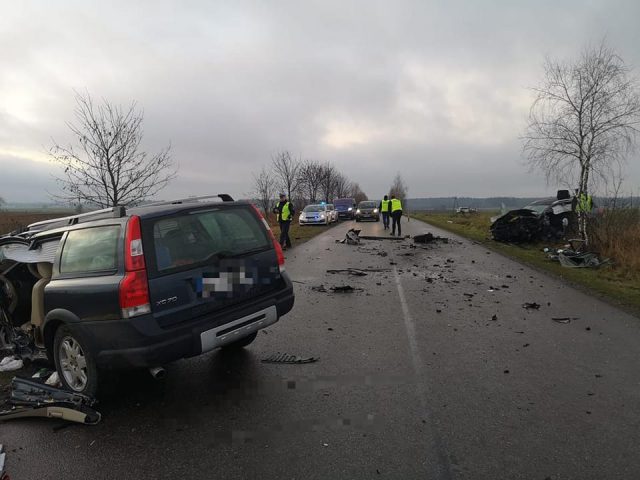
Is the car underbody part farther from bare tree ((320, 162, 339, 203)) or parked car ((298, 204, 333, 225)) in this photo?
bare tree ((320, 162, 339, 203))

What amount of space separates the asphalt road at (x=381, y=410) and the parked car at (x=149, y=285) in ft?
1.75

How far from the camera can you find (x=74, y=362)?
150 inches

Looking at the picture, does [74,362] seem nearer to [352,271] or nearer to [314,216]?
[352,271]

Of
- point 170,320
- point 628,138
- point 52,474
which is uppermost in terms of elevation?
point 628,138

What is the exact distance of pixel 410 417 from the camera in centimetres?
329

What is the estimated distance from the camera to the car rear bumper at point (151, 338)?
3.35 metres

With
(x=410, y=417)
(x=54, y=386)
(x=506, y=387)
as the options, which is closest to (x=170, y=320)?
(x=54, y=386)

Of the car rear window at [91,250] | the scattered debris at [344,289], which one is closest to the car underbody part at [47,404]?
the car rear window at [91,250]

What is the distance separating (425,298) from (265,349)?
144 inches

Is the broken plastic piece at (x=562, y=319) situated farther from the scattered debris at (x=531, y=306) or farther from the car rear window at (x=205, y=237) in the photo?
the car rear window at (x=205, y=237)

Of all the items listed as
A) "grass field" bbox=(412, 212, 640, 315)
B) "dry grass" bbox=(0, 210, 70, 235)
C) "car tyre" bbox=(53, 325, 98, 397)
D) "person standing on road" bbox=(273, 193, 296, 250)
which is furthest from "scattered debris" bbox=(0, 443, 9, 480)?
"person standing on road" bbox=(273, 193, 296, 250)

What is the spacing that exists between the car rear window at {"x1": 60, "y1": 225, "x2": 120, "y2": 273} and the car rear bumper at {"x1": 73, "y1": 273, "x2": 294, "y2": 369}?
0.50m

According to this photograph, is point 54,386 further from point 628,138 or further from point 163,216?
point 628,138

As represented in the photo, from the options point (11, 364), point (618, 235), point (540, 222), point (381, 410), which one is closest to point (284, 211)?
point (540, 222)
